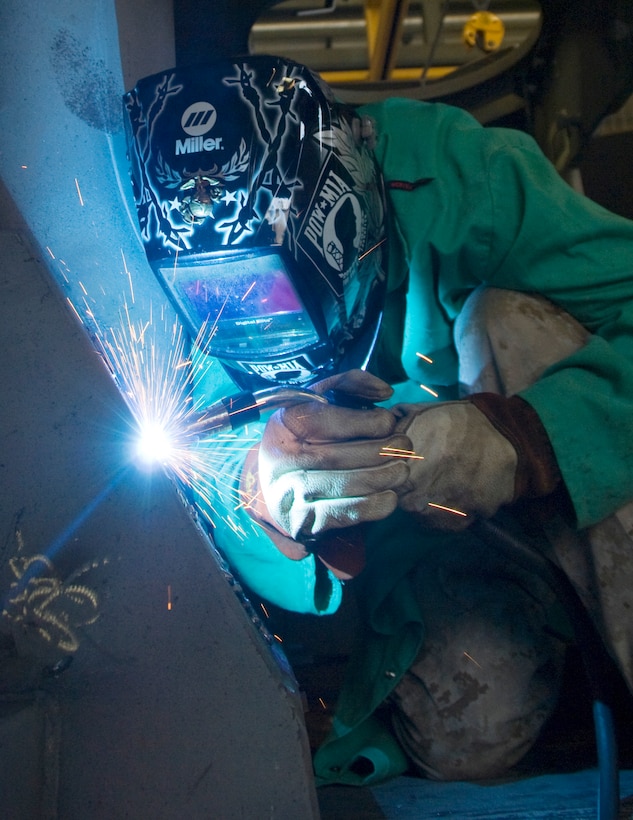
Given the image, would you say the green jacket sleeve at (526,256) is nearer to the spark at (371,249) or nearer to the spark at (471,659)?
the spark at (371,249)

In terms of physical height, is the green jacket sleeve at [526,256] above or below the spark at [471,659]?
above

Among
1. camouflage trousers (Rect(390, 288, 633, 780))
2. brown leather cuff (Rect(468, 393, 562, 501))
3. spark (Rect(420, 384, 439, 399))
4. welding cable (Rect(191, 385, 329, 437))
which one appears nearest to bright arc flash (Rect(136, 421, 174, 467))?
welding cable (Rect(191, 385, 329, 437))

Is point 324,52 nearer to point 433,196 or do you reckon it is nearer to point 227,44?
point 227,44

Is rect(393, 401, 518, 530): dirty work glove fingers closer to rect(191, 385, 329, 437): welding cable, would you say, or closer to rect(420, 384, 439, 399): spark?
rect(191, 385, 329, 437): welding cable

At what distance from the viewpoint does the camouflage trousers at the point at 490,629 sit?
1172mm

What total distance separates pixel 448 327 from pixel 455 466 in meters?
0.46

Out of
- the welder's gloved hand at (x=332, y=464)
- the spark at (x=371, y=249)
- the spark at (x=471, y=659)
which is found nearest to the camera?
the welder's gloved hand at (x=332, y=464)

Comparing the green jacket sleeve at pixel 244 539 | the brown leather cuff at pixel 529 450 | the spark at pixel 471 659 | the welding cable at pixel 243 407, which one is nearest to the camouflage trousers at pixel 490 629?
the spark at pixel 471 659

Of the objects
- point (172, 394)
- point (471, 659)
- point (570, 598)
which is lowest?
point (471, 659)

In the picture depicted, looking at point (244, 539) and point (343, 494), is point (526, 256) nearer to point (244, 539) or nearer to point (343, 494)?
point (343, 494)

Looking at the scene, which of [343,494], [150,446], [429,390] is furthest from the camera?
[429,390]

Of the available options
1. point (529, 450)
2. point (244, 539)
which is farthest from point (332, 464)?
point (244, 539)

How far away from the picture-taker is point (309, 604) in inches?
50.3

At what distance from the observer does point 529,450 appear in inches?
39.4
